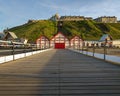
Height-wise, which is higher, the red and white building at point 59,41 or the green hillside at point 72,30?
the green hillside at point 72,30

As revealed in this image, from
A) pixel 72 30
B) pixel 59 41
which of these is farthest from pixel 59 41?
pixel 72 30

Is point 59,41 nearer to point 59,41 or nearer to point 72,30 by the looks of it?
point 59,41

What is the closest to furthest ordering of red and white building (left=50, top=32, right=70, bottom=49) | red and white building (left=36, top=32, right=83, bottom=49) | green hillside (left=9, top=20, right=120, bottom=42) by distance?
red and white building (left=50, top=32, right=70, bottom=49)
red and white building (left=36, top=32, right=83, bottom=49)
green hillside (left=9, top=20, right=120, bottom=42)

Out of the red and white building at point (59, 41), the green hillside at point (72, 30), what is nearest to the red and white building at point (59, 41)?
the red and white building at point (59, 41)

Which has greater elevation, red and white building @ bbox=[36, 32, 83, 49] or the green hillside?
the green hillside

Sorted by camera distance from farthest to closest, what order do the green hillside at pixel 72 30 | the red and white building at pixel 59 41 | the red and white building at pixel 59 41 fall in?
1. the green hillside at pixel 72 30
2. the red and white building at pixel 59 41
3. the red and white building at pixel 59 41

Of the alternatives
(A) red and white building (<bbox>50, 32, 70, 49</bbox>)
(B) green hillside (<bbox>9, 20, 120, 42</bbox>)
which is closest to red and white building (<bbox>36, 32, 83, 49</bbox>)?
(A) red and white building (<bbox>50, 32, 70, 49</bbox>)

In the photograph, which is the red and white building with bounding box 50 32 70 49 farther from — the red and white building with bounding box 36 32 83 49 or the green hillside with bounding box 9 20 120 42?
the green hillside with bounding box 9 20 120 42

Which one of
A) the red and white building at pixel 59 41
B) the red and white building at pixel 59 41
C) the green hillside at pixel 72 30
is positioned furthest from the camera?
the green hillside at pixel 72 30

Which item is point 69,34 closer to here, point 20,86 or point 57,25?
point 57,25

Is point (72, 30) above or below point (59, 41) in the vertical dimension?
above

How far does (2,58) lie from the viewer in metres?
13.0

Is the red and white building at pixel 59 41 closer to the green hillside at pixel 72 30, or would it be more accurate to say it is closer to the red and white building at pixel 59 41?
the red and white building at pixel 59 41

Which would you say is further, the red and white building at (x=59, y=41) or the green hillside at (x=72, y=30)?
the green hillside at (x=72, y=30)
